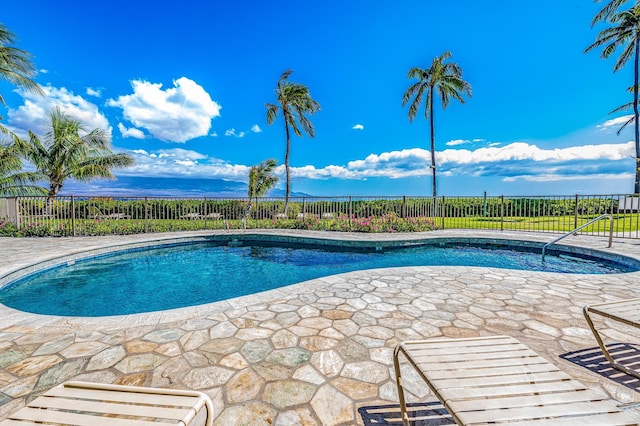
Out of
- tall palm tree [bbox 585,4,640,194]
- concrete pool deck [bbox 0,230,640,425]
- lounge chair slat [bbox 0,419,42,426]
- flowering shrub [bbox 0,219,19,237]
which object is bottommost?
concrete pool deck [bbox 0,230,640,425]

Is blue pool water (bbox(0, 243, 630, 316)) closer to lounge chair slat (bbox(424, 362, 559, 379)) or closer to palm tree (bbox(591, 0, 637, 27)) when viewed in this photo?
lounge chair slat (bbox(424, 362, 559, 379))

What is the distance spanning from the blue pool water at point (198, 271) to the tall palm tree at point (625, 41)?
15.2 meters

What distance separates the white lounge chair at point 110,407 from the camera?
96 centimetres

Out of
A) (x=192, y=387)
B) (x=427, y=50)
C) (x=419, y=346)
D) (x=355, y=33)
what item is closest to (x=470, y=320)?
(x=419, y=346)

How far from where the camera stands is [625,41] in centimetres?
1495

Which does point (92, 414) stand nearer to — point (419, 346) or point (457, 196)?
point (419, 346)

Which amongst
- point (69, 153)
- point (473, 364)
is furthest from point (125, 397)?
point (69, 153)

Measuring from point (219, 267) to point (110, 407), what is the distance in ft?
18.1

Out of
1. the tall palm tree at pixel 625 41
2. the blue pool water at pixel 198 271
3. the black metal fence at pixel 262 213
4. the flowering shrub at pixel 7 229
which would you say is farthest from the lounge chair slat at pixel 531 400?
the tall palm tree at pixel 625 41

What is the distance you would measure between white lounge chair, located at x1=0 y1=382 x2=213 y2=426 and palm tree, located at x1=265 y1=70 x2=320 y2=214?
13698 millimetres

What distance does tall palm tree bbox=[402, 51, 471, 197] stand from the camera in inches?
627

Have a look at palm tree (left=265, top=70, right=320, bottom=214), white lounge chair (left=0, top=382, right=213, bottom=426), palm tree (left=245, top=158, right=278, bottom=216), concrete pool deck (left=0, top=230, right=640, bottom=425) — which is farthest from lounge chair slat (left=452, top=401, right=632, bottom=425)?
palm tree (left=245, top=158, right=278, bottom=216)

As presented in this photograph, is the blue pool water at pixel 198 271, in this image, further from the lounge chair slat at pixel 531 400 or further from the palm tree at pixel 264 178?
the palm tree at pixel 264 178

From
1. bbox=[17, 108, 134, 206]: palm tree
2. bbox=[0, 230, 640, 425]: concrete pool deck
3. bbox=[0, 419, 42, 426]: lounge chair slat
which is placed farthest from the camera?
bbox=[17, 108, 134, 206]: palm tree
